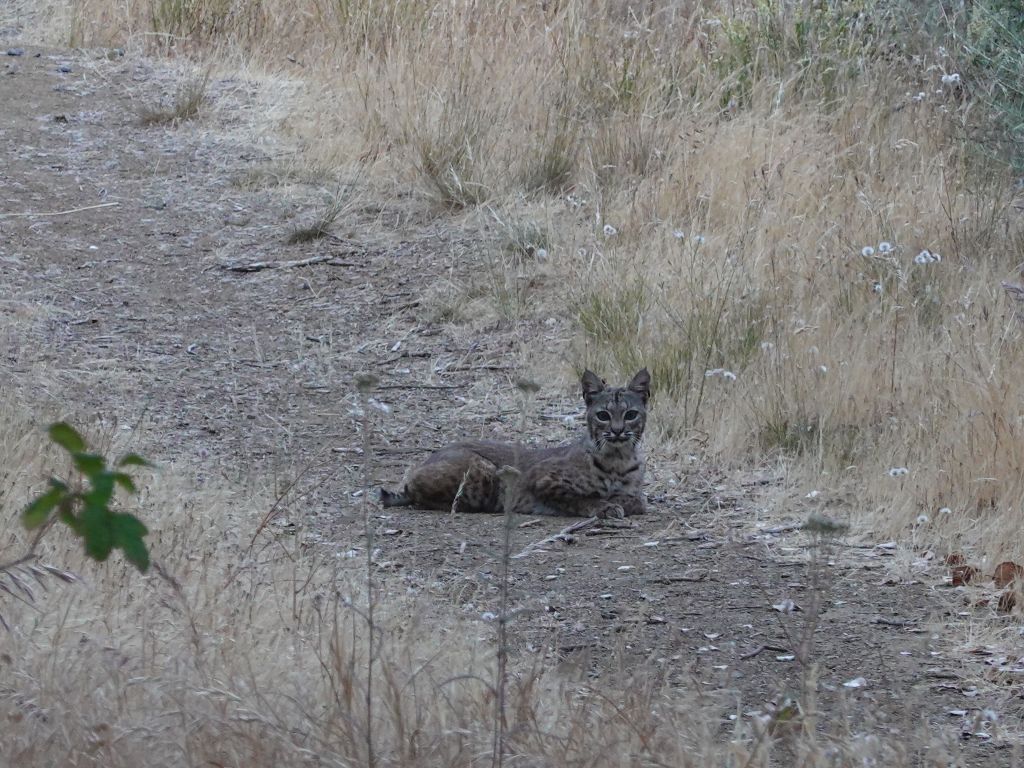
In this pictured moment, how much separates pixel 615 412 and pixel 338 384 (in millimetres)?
2148

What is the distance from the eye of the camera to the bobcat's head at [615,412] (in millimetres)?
6605

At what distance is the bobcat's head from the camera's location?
260 inches

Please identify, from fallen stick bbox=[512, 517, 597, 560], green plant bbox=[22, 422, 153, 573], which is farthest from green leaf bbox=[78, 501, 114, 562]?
fallen stick bbox=[512, 517, 597, 560]

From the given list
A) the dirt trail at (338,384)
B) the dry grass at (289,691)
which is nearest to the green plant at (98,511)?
the dry grass at (289,691)

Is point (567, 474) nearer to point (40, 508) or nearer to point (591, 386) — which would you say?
point (591, 386)

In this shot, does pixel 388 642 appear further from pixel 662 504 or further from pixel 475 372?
pixel 475 372

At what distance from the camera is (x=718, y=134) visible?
33.6ft

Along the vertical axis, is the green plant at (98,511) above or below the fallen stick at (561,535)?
above

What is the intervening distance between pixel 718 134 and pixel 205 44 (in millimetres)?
5090

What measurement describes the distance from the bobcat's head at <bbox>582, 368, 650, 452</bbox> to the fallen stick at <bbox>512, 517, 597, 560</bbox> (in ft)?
1.11

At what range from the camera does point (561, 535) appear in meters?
6.26

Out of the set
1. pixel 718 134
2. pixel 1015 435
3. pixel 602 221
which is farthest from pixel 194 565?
pixel 718 134

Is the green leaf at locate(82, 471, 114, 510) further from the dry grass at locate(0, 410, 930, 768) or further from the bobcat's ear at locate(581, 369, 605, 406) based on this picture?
the bobcat's ear at locate(581, 369, 605, 406)

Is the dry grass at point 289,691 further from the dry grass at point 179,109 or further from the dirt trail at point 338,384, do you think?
the dry grass at point 179,109
